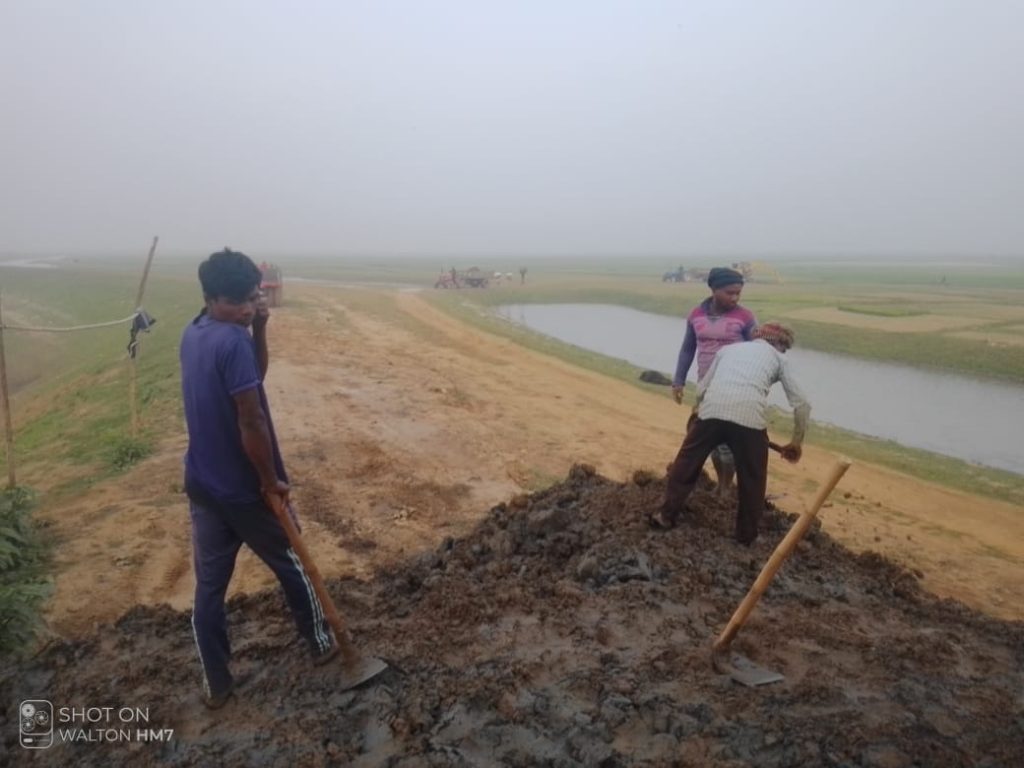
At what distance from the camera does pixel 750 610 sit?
308 centimetres

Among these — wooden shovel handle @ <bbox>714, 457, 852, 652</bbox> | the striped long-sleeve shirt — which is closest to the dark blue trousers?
wooden shovel handle @ <bbox>714, 457, 852, 652</bbox>

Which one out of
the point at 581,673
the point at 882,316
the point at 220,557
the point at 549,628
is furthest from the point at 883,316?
the point at 220,557

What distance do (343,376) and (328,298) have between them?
16.7 m

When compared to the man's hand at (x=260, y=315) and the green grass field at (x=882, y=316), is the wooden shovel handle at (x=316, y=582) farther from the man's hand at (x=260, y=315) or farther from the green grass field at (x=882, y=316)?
the green grass field at (x=882, y=316)

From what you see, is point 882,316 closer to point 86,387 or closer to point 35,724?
point 86,387

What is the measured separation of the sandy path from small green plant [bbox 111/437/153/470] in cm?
17

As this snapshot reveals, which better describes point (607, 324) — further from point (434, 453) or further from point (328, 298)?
point (434, 453)

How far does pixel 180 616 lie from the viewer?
12.9 feet

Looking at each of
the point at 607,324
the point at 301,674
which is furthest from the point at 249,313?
the point at 607,324

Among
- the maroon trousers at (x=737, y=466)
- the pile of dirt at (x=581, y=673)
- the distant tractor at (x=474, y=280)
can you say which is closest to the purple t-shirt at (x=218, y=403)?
the pile of dirt at (x=581, y=673)

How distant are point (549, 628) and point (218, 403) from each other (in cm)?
187

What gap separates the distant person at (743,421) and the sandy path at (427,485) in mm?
1958

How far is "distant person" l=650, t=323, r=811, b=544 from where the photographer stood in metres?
4.27

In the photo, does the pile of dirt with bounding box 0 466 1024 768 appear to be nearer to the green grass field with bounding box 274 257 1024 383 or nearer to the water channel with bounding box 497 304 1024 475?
the water channel with bounding box 497 304 1024 475
